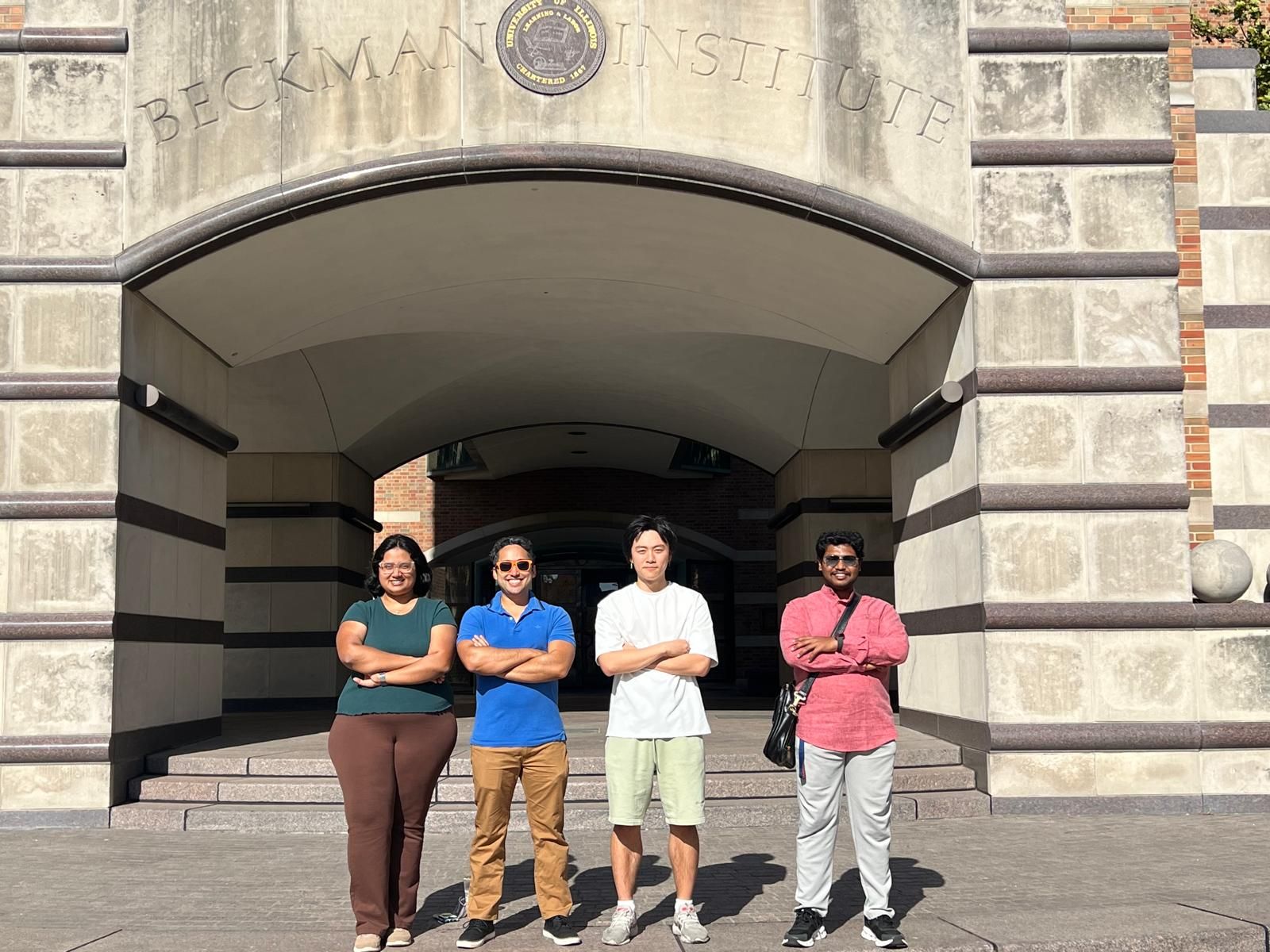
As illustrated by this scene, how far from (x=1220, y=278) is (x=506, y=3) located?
5.85 metres

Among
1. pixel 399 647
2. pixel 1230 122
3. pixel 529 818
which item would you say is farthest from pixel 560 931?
pixel 1230 122

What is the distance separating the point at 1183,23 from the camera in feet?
33.1

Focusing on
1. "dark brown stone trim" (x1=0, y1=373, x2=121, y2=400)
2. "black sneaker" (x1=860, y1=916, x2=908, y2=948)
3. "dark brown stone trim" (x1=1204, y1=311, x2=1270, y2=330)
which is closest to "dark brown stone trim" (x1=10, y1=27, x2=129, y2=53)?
"dark brown stone trim" (x1=0, y1=373, x2=121, y2=400)

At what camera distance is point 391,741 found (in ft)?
16.6

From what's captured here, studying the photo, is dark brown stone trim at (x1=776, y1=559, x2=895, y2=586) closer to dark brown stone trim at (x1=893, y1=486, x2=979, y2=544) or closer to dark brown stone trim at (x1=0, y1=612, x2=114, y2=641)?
dark brown stone trim at (x1=893, y1=486, x2=979, y2=544)

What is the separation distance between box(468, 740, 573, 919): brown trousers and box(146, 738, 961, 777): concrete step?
3.29 m

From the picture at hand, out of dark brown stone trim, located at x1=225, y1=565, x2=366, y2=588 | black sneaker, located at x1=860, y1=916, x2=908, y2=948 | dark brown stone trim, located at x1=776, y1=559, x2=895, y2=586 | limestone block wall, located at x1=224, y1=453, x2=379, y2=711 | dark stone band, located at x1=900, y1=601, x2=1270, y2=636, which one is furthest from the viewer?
dark brown stone trim, located at x1=225, y1=565, x2=366, y2=588

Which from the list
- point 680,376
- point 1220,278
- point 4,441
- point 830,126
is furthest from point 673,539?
point 680,376

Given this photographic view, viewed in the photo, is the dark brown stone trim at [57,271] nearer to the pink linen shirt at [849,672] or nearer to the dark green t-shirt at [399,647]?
the dark green t-shirt at [399,647]

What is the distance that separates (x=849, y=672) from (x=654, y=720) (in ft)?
2.67

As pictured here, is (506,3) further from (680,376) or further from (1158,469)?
(680,376)

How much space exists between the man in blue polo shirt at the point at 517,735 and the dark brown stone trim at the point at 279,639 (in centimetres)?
1052

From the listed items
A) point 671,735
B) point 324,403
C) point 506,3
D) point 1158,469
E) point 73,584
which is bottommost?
point 671,735

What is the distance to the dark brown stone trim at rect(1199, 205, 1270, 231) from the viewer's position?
33.2ft
